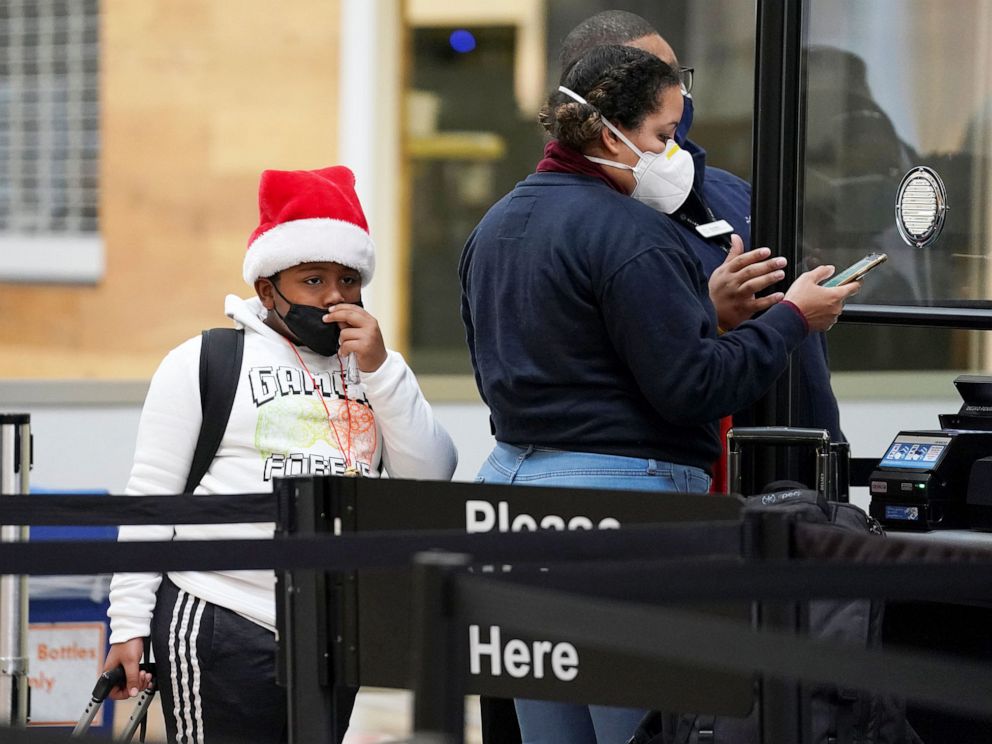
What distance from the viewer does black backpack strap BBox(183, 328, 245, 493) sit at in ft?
9.59

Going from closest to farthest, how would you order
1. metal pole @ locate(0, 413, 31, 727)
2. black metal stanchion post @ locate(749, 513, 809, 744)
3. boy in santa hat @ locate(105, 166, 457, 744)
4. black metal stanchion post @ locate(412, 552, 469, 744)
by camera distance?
black metal stanchion post @ locate(412, 552, 469, 744), black metal stanchion post @ locate(749, 513, 809, 744), boy in santa hat @ locate(105, 166, 457, 744), metal pole @ locate(0, 413, 31, 727)

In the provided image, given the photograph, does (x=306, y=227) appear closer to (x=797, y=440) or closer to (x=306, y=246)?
(x=306, y=246)

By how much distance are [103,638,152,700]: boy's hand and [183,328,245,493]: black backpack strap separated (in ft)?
0.97

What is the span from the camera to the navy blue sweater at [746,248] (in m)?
3.24

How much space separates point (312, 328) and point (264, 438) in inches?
9.1

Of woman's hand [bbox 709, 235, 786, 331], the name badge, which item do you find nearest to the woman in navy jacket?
woman's hand [bbox 709, 235, 786, 331]

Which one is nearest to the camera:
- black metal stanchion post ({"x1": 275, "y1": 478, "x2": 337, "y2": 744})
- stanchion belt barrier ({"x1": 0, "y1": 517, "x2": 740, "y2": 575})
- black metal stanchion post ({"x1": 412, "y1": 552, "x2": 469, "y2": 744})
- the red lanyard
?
black metal stanchion post ({"x1": 412, "y1": 552, "x2": 469, "y2": 744})

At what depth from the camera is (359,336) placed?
2977 millimetres

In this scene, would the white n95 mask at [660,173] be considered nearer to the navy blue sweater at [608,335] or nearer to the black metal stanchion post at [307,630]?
the navy blue sweater at [608,335]

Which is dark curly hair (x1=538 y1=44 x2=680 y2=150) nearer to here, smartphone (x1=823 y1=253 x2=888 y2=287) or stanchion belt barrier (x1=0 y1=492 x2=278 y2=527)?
smartphone (x1=823 y1=253 x2=888 y2=287)

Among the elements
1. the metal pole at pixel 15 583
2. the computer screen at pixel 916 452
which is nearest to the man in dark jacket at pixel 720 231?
the computer screen at pixel 916 452

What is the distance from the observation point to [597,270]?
2.75 metres

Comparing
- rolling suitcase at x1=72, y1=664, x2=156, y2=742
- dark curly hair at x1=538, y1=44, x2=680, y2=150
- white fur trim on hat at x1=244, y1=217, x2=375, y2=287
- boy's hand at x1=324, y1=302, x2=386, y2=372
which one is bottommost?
rolling suitcase at x1=72, y1=664, x2=156, y2=742

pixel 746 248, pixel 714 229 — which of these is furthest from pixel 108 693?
pixel 746 248
